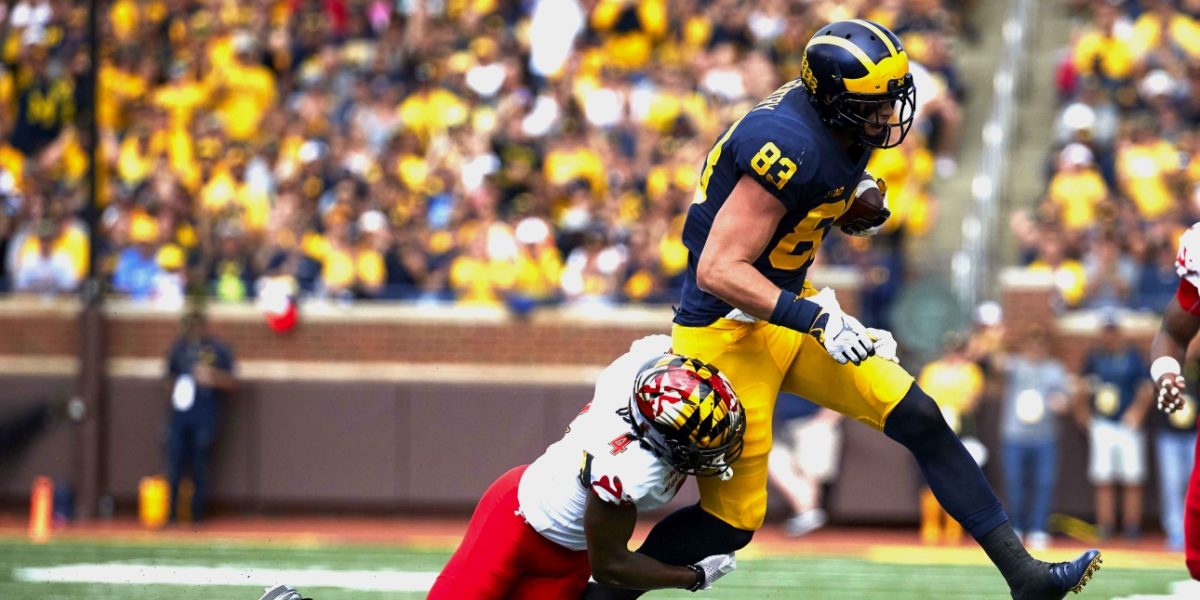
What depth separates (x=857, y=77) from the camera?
478 centimetres

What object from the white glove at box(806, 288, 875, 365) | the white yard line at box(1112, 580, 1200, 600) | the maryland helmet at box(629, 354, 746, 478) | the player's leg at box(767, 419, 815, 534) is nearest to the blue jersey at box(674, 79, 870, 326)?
the white glove at box(806, 288, 875, 365)

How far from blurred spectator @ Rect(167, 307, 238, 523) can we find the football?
7.44 m

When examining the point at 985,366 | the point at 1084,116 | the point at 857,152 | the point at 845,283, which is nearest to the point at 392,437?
the point at 845,283

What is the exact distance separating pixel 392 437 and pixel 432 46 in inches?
151

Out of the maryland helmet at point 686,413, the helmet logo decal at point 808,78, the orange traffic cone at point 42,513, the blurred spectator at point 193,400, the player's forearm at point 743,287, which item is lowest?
the orange traffic cone at point 42,513

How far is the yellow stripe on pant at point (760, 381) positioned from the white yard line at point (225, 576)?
2.97 metres

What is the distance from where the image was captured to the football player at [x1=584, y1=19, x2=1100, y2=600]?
15.7 feet

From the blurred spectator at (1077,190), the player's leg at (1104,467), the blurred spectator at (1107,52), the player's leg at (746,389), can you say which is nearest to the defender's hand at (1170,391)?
the player's leg at (746,389)

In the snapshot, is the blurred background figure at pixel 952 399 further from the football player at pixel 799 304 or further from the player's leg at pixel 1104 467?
the football player at pixel 799 304

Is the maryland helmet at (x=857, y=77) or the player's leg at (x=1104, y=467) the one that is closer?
the maryland helmet at (x=857, y=77)

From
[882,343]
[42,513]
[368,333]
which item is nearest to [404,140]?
[368,333]

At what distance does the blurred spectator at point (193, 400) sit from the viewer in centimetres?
1177

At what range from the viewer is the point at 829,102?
16.0ft

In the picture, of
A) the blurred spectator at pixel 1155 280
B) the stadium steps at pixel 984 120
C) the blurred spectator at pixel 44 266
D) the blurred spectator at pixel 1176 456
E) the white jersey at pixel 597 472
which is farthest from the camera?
the stadium steps at pixel 984 120
